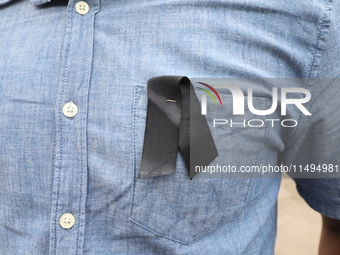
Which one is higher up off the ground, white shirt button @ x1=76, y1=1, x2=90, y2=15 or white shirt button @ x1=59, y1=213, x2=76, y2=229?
white shirt button @ x1=76, y1=1, x2=90, y2=15

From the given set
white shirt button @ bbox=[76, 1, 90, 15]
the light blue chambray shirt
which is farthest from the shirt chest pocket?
white shirt button @ bbox=[76, 1, 90, 15]

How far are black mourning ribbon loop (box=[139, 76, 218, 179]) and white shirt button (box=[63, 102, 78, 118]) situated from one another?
0.12 m

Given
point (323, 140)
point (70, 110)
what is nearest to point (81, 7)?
point (70, 110)

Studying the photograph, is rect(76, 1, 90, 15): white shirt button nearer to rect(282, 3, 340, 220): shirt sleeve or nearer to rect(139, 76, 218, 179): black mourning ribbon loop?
rect(139, 76, 218, 179): black mourning ribbon loop

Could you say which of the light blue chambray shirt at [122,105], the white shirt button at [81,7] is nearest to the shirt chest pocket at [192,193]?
the light blue chambray shirt at [122,105]

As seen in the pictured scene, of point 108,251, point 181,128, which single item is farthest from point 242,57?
point 108,251

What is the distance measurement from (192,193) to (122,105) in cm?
18

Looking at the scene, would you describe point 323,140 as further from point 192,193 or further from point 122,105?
point 122,105

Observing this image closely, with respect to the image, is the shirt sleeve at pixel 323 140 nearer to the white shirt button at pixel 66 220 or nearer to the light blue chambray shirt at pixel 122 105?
the light blue chambray shirt at pixel 122 105

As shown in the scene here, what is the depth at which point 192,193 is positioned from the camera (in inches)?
23.8

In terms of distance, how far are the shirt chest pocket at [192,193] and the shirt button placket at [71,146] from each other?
3.3 inches

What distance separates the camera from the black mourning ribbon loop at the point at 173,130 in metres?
0.59

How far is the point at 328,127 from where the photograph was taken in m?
0.66

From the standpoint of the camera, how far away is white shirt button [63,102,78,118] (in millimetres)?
586
